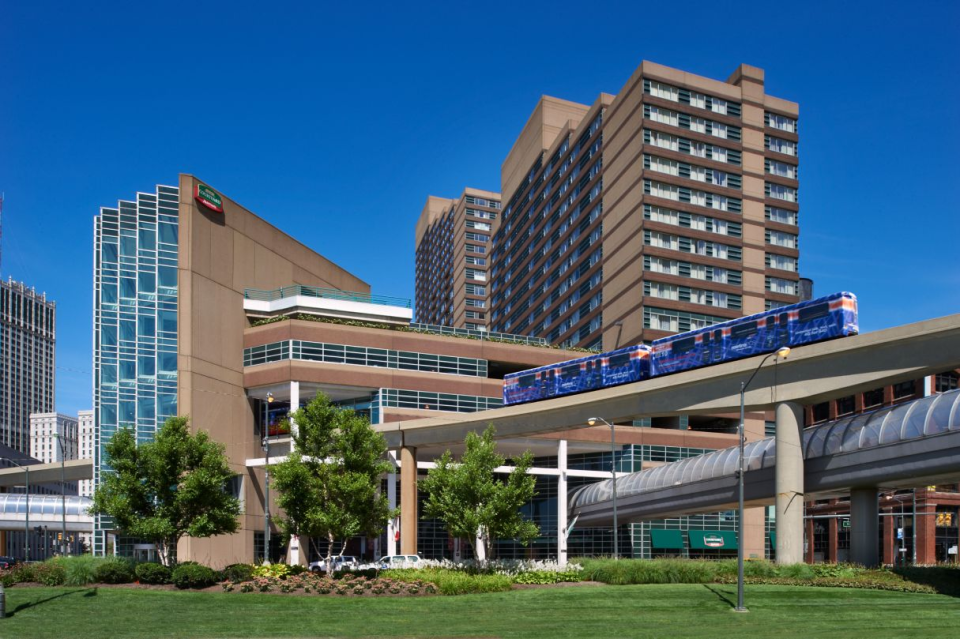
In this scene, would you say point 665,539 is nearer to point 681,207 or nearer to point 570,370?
point 570,370

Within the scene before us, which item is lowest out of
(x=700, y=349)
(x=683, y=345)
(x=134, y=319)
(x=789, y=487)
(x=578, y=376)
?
(x=789, y=487)

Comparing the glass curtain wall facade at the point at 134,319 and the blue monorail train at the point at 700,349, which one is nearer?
the blue monorail train at the point at 700,349

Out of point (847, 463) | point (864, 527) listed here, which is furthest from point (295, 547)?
point (847, 463)

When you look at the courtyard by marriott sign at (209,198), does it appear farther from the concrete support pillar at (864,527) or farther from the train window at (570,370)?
the concrete support pillar at (864,527)

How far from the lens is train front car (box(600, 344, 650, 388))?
169 feet

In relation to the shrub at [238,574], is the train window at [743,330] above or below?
above

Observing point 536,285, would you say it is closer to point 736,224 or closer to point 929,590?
point 736,224

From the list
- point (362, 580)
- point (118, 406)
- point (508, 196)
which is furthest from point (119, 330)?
point (508, 196)

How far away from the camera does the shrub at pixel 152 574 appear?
38.1 m

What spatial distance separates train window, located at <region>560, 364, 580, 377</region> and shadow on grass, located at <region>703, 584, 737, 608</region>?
2080 centimetres

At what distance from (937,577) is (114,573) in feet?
107

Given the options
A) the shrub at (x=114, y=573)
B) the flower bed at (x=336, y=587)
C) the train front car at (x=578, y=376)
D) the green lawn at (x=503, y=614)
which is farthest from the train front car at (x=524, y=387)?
the shrub at (x=114, y=573)

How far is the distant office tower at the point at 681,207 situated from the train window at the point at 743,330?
168ft

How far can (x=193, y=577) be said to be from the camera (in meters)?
36.4
